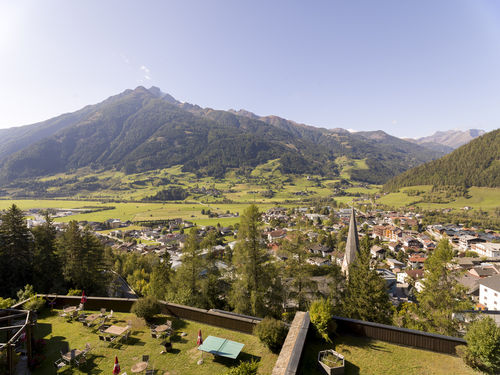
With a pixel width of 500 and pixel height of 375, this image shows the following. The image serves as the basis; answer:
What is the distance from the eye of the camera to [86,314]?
1641 cm

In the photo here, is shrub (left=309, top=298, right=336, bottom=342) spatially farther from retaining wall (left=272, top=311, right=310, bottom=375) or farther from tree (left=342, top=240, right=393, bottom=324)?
tree (left=342, top=240, right=393, bottom=324)

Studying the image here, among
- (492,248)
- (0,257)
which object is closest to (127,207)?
(0,257)

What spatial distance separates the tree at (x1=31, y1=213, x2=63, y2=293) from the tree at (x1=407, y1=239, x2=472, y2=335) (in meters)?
35.1

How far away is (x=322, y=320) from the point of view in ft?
40.4

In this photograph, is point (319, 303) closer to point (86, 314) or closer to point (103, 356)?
point (103, 356)

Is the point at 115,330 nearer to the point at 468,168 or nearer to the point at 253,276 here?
the point at 253,276

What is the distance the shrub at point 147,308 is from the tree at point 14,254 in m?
19.9

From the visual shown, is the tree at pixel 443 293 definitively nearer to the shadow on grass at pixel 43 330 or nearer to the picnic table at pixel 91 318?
the picnic table at pixel 91 318

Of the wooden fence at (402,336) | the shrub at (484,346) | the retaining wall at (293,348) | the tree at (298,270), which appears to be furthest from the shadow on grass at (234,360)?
the shrub at (484,346)

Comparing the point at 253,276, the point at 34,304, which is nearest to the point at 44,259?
the point at 34,304

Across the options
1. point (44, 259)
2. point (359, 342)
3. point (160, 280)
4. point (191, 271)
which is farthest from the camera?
point (160, 280)

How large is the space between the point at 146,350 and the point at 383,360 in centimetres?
1151

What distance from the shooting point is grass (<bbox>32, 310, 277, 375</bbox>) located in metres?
10.9

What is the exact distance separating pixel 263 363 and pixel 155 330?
6.24 metres
